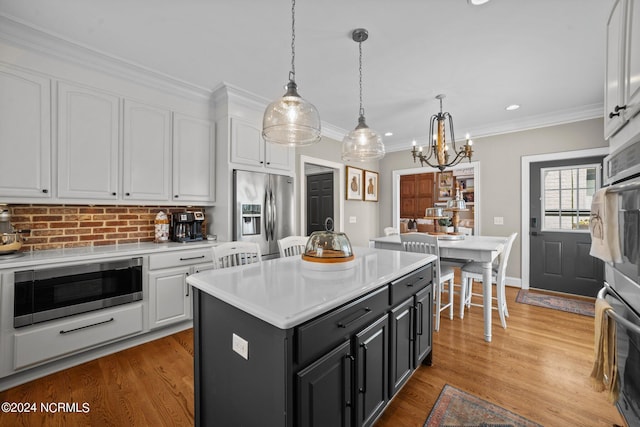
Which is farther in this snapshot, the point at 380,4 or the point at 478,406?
the point at 380,4

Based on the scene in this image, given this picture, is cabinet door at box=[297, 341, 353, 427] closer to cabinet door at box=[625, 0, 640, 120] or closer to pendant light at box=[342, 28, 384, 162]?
cabinet door at box=[625, 0, 640, 120]

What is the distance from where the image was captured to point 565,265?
388 centimetres

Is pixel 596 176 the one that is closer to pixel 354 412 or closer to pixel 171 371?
pixel 354 412

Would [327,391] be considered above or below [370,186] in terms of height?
below

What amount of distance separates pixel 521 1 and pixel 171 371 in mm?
3635

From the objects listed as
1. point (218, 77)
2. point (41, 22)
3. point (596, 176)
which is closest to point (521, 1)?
point (218, 77)

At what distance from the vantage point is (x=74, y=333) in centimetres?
213

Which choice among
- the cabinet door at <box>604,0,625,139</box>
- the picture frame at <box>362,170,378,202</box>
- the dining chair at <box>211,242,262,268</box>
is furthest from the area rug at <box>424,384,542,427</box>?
the picture frame at <box>362,170,378,202</box>

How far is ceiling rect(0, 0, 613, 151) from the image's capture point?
190 centimetres

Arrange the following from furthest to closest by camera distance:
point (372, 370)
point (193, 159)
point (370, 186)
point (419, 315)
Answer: point (370, 186), point (193, 159), point (419, 315), point (372, 370)

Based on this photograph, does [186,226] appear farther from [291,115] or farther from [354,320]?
[354,320]

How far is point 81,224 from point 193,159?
121cm

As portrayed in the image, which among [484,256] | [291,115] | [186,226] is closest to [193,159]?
[186,226]

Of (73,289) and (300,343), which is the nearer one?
(300,343)
